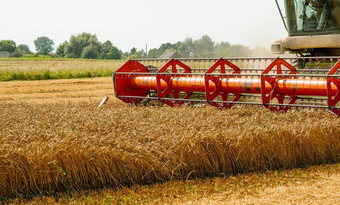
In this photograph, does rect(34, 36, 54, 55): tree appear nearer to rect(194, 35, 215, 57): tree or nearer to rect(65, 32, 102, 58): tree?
rect(65, 32, 102, 58): tree

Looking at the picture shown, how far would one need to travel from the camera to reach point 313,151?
451 centimetres

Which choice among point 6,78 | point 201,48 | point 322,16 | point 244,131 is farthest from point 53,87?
point 201,48

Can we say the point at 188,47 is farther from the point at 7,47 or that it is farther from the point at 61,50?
the point at 7,47

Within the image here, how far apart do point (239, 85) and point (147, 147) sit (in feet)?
9.50

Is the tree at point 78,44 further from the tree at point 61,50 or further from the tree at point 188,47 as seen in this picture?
the tree at point 188,47

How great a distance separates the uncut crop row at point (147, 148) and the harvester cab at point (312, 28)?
2582 mm

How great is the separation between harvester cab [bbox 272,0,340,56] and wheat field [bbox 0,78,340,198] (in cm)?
247

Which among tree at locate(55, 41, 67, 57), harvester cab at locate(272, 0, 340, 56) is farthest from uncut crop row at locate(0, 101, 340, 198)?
tree at locate(55, 41, 67, 57)

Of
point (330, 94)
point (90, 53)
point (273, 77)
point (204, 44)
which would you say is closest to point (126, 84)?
point (273, 77)

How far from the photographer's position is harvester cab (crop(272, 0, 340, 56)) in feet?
24.4

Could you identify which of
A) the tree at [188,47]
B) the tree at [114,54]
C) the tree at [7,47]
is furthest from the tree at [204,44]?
the tree at [7,47]

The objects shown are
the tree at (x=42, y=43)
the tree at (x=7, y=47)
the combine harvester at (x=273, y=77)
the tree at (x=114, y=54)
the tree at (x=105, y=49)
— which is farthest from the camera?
the tree at (x=42, y=43)

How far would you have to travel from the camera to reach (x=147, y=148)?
385 centimetres

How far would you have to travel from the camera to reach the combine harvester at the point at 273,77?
587 cm
